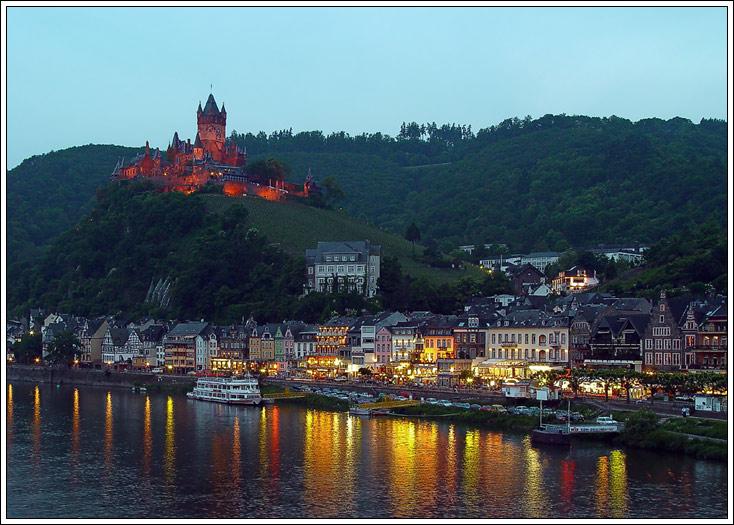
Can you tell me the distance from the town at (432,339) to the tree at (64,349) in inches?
28.8

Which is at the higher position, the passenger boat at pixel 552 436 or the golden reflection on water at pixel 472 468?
the passenger boat at pixel 552 436

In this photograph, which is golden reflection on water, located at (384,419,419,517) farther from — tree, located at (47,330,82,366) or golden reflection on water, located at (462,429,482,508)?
tree, located at (47,330,82,366)

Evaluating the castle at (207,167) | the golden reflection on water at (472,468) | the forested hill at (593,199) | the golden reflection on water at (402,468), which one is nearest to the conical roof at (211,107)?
the castle at (207,167)

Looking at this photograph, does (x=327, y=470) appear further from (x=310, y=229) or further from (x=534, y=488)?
(x=310, y=229)

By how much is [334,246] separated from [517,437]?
6345 centimetres

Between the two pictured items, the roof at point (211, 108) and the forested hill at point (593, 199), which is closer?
the forested hill at point (593, 199)

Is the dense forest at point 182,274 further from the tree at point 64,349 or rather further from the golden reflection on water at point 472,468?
the golden reflection on water at point 472,468

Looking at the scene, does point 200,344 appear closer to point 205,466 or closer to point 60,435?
point 60,435

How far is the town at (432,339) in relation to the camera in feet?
219

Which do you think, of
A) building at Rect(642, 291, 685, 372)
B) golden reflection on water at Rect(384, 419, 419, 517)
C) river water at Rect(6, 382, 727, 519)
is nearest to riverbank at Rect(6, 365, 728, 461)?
river water at Rect(6, 382, 727, 519)

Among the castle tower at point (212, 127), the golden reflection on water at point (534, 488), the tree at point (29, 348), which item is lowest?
the golden reflection on water at point (534, 488)

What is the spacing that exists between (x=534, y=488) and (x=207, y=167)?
380 ft

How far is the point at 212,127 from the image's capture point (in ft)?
533

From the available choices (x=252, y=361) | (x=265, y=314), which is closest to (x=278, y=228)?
(x=265, y=314)
